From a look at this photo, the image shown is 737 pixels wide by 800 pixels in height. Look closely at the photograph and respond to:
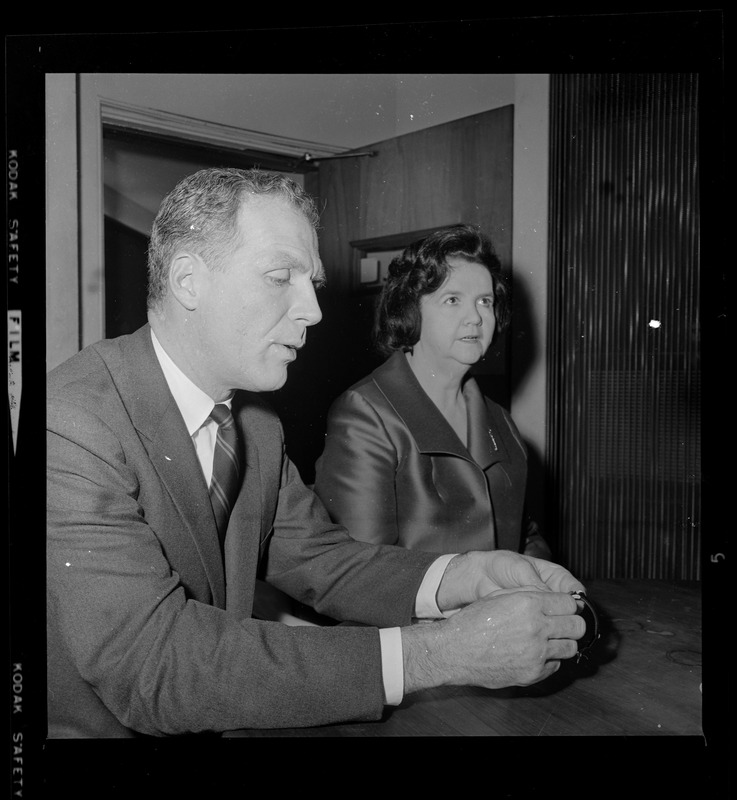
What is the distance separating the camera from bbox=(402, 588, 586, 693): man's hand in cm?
97

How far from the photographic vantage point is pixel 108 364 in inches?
41.3

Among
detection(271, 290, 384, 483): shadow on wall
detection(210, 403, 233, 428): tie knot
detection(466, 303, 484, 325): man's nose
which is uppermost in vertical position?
detection(466, 303, 484, 325): man's nose

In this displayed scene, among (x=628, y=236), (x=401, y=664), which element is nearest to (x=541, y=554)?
(x=401, y=664)

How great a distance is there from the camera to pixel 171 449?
1041 millimetres

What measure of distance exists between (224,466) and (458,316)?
466 millimetres

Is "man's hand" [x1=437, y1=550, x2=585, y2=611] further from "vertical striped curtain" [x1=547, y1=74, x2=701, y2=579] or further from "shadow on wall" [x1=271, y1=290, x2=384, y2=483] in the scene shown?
"shadow on wall" [x1=271, y1=290, x2=384, y2=483]

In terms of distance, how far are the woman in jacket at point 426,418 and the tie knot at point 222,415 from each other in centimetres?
17

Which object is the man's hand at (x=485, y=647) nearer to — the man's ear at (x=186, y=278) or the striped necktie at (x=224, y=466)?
the striped necktie at (x=224, y=466)

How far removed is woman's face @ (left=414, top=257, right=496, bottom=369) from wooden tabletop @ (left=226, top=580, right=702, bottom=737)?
0.52 m

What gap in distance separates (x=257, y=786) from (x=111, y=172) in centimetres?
101

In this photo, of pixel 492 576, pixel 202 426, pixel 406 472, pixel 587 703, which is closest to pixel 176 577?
pixel 202 426

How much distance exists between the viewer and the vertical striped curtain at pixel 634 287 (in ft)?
3.76

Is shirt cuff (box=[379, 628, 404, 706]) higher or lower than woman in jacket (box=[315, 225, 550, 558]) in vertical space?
lower

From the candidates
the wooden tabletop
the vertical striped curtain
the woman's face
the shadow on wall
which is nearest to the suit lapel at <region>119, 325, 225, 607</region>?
the shadow on wall
